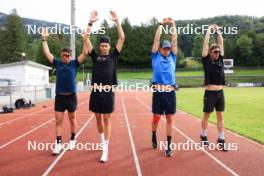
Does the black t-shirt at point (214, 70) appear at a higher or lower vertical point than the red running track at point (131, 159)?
higher

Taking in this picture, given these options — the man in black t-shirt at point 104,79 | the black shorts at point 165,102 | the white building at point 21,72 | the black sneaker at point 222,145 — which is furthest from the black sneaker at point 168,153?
the white building at point 21,72

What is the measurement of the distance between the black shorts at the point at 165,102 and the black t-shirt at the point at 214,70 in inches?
38.8

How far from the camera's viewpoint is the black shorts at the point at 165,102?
315 inches

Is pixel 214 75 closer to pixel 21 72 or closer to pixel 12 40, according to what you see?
pixel 21 72

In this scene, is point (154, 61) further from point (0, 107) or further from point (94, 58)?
point (0, 107)

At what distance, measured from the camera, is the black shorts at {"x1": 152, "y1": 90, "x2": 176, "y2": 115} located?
800 centimetres

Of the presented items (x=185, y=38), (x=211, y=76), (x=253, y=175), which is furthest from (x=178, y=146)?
(x=185, y=38)

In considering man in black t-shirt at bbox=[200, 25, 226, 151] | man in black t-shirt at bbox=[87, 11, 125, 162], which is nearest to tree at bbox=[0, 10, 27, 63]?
man in black t-shirt at bbox=[200, 25, 226, 151]

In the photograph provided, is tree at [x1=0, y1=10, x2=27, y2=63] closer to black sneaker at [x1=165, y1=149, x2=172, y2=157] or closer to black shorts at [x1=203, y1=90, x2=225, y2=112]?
black shorts at [x1=203, y1=90, x2=225, y2=112]

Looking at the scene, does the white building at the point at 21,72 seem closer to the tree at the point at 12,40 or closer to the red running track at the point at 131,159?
the red running track at the point at 131,159

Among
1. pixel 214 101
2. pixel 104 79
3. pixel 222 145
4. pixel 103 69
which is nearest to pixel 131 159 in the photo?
pixel 104 79

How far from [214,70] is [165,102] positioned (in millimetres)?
1290

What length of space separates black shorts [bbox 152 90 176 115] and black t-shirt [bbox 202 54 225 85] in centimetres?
99

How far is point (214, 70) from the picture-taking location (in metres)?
8.48
